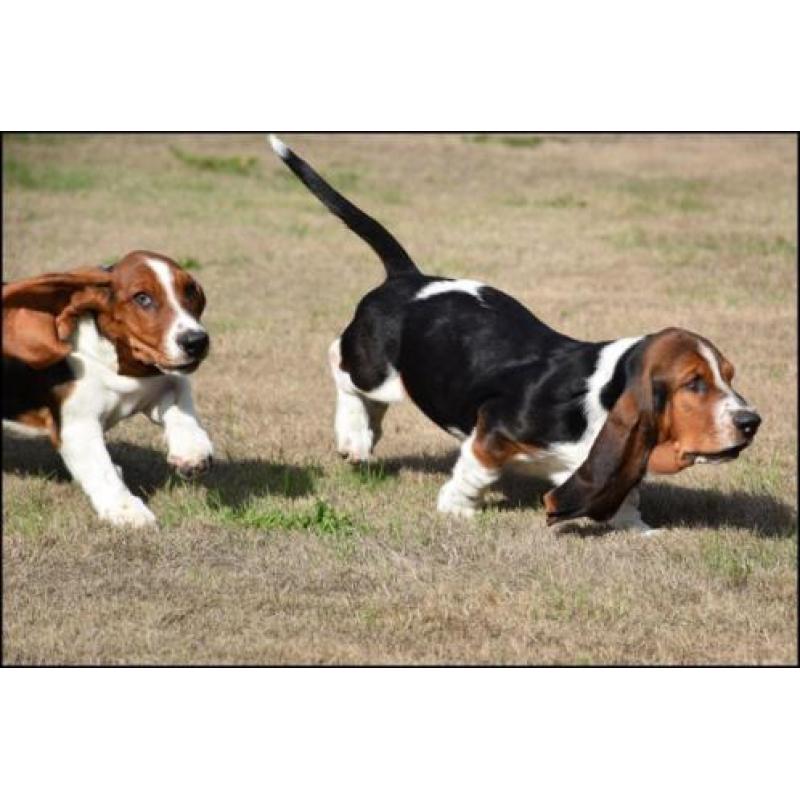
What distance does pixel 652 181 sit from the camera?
22047mm

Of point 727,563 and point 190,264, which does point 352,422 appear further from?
point 190,264

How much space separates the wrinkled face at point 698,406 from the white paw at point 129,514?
2.10 meters

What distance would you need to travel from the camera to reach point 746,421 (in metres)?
5.68

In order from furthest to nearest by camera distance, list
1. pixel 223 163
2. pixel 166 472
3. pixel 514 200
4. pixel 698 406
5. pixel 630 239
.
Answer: pixel 223 163, pixel 514 200, pixel 630 239, pixel 166 472, pixel 698 406

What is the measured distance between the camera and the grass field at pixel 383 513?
486 cm

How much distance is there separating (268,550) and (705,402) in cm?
181

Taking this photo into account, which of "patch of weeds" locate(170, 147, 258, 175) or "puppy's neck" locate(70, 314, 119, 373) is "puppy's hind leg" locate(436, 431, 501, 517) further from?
"patch of weeds" locate(170, 147, 258, 175)

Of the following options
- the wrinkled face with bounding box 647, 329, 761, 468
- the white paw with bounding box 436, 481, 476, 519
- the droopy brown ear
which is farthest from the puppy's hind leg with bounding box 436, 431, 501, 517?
the droopy brown ear

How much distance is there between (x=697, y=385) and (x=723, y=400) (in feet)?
0.39

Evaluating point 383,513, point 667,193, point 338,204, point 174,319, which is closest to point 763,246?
point 667,193

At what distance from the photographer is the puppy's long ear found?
5898 mm

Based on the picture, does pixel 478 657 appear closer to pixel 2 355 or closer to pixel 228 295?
pixel 2 355

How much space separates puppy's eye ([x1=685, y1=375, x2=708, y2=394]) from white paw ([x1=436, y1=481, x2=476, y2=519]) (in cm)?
137
